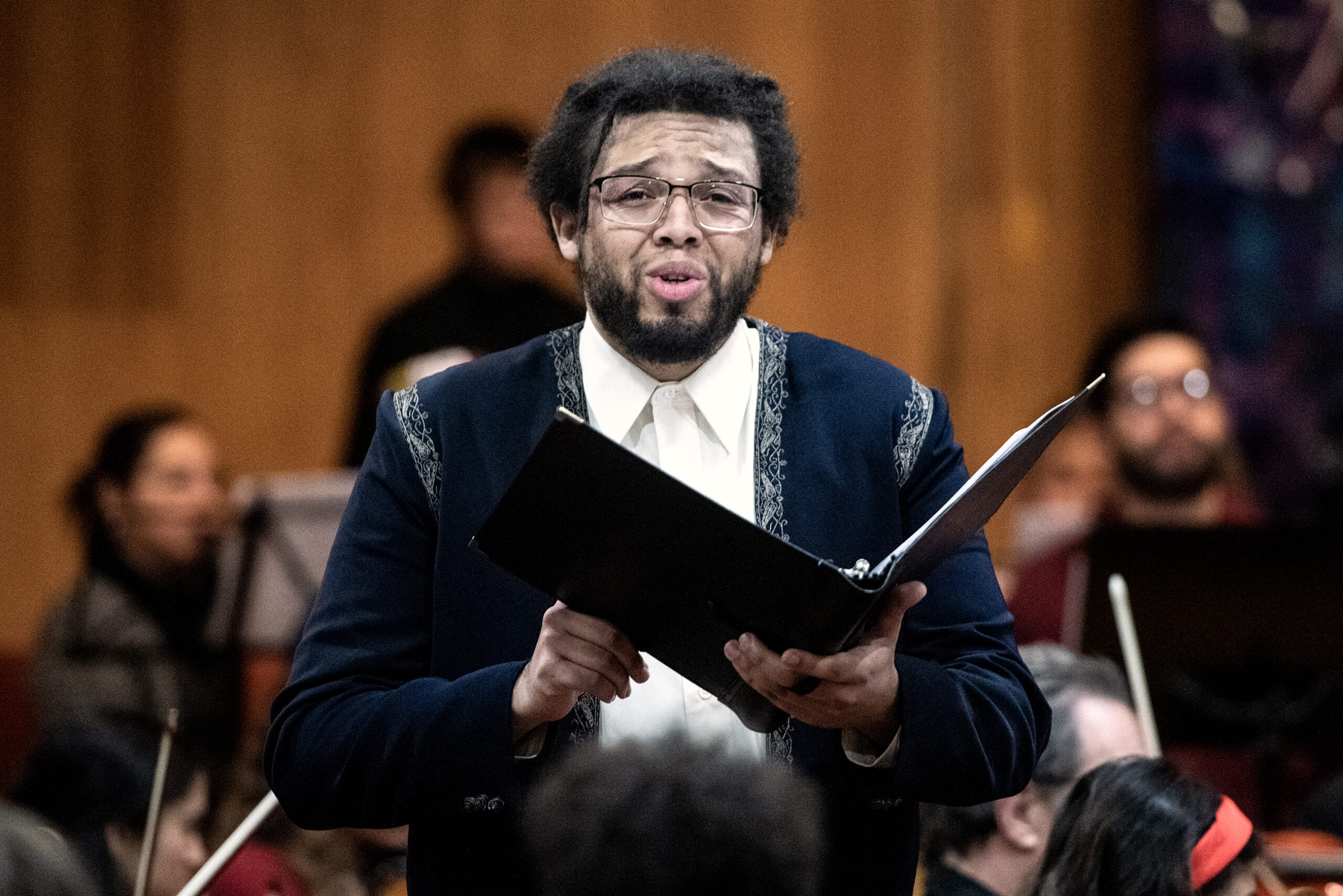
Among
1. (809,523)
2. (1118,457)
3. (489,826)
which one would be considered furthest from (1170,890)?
(1118,457)

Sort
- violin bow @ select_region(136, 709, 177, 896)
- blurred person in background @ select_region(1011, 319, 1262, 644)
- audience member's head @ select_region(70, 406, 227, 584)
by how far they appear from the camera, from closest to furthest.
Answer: violin bow @ select_region(136, 709, 177, 896), blurred person in background @ select_region(1011, 319, 1262, 644), audience member's head @ select_region(70, 406, 227, 584)

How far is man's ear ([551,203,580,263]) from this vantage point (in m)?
1.74

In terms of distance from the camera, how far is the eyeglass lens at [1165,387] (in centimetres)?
395

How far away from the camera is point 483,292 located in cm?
459

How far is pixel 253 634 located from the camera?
3.93 metres

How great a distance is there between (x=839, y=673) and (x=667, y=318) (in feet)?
1.40

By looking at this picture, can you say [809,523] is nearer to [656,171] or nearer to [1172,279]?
[656,171]

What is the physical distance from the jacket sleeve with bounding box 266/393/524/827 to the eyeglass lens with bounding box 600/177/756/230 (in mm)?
306

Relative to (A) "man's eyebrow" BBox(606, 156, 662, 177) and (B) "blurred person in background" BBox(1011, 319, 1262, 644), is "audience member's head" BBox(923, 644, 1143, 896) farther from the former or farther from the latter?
(B) "blurred person in background" BBox(1011, 319, 1262, 644)

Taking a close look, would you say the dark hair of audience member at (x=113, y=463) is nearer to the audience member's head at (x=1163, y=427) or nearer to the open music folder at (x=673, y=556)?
the audience member's head at (x=1163, y=427)

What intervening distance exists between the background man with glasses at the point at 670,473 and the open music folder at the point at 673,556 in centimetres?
9

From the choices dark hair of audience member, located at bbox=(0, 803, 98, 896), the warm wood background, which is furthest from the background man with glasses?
the warm wood background

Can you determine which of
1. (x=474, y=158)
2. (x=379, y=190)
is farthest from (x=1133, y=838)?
(x=379, y=190)

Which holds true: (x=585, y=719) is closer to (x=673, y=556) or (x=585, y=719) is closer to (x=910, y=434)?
(x=673, y=556)
